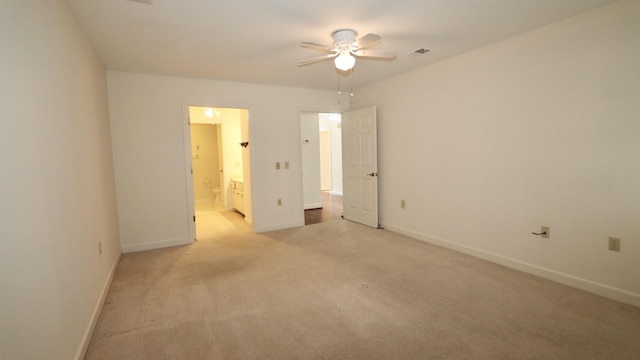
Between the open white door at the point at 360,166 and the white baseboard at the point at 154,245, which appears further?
the open white door at the point at 360,166

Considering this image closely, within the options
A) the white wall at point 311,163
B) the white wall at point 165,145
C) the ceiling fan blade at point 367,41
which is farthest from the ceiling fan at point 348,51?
the white wall at point 311,163

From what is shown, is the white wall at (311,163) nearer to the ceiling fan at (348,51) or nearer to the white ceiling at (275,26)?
the white ceiling at (275,26)

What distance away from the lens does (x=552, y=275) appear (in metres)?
2.93

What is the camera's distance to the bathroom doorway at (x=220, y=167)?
527 cm

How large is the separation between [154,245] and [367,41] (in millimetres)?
3868

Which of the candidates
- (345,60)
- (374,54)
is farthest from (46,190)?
(374,54)

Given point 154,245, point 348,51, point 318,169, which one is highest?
point 348,51

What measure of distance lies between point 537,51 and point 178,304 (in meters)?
4.16

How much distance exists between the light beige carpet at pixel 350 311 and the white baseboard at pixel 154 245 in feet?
1.05

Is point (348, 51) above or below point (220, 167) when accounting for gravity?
above

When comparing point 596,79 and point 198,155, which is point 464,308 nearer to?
point 596,79

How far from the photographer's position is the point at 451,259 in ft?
11.7

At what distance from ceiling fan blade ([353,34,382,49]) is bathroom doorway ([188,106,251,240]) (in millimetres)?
2640

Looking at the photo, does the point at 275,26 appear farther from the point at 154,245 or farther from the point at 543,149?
the point at 154,245
